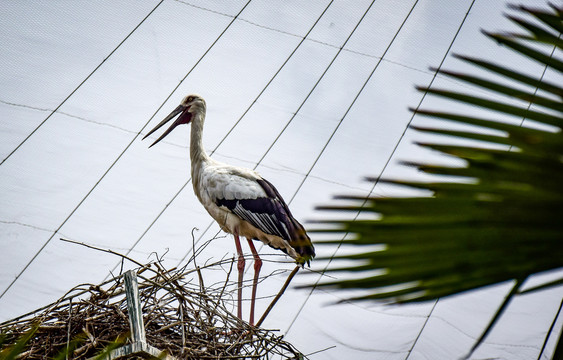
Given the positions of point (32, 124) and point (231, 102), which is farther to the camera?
point (231, 102)

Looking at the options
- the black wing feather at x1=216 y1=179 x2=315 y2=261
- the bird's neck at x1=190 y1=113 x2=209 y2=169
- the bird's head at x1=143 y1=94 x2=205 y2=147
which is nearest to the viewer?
the black wing feather at x1=216 y1=179 x2=315 y2=261

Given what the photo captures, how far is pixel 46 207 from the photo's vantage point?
6582 mm

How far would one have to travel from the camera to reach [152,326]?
11.2ft

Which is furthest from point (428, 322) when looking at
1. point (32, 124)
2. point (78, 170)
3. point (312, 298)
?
point (32, 124)

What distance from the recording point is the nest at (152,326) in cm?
317

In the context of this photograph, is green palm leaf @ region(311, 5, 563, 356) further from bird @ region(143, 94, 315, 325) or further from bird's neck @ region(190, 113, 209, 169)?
bird's neck @ region(190, 113, 209, 169)


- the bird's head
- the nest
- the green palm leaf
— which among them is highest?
the bird's head

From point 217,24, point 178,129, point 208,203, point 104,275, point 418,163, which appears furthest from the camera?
point 217,24

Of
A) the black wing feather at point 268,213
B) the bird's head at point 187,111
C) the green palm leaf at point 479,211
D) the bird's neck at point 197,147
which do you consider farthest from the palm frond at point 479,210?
the bird's head at point 187,111

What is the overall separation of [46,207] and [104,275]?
0.70m

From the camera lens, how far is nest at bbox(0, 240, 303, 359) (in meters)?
3.17

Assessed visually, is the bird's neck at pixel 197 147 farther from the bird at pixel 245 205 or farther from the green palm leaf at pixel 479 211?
the green palm leaf at pixel 479 211

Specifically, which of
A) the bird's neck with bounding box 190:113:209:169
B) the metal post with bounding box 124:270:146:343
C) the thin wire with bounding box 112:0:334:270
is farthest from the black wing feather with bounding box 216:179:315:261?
the metal post with bounding box 124:270:146:343

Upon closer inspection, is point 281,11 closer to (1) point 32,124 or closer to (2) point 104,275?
(1) point 32,124
